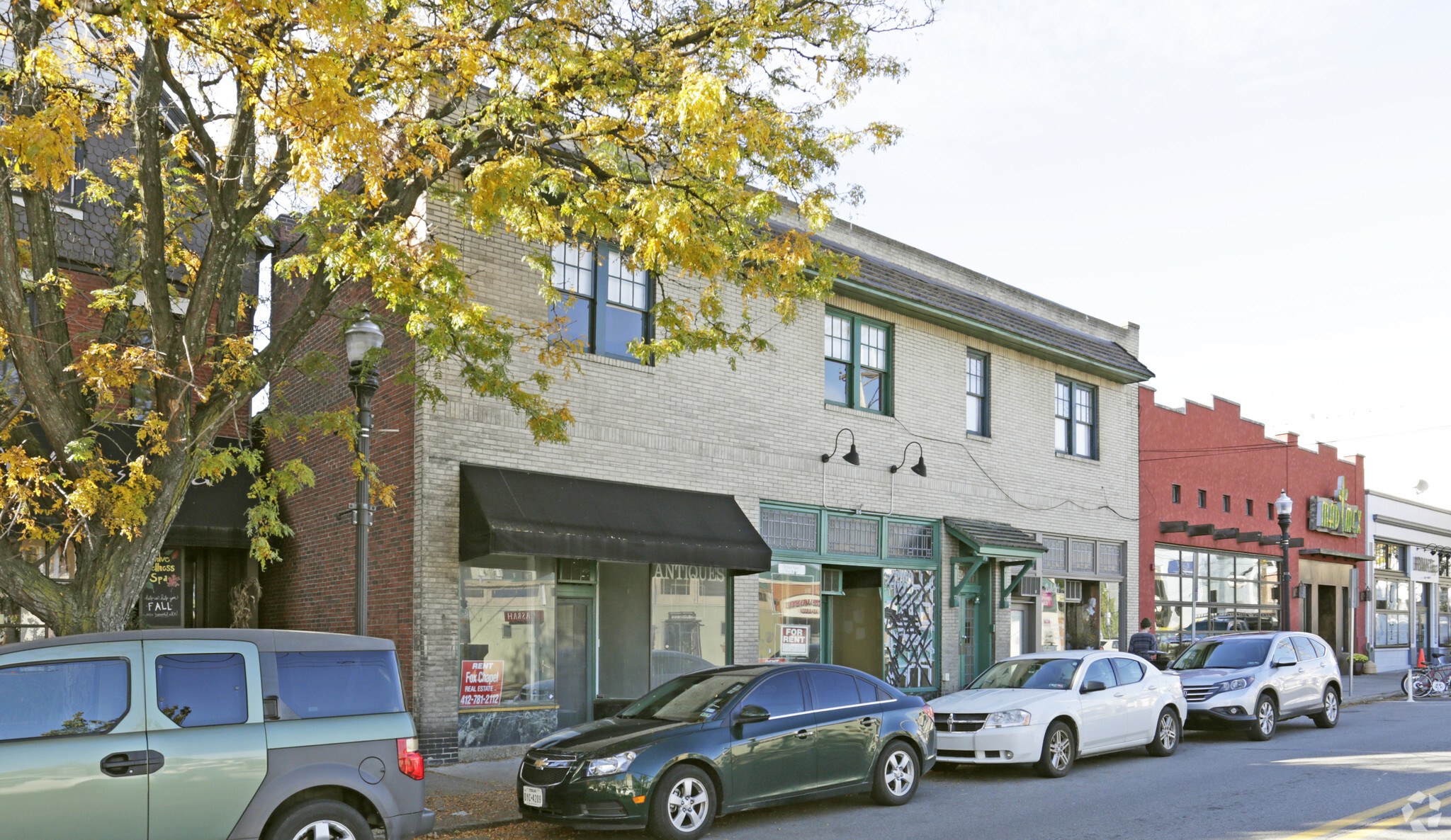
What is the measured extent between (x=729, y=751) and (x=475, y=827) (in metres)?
2.35

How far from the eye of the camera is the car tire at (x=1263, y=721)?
55.1 feet

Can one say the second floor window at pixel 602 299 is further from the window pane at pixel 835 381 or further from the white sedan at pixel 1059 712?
the white sedan at pixel 1059 712

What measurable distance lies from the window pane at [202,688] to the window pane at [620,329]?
8.76 metres

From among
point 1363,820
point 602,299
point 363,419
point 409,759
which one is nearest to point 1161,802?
point 1363,820

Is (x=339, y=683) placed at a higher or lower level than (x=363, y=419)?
lower

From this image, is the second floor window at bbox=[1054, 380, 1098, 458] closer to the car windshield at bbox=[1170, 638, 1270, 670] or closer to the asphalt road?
the car windshield at bbox=[1170, 638, 1270, 670]

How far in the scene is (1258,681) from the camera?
16969 millimetres

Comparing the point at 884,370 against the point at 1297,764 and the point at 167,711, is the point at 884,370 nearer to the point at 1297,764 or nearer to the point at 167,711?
the point at 1297,764

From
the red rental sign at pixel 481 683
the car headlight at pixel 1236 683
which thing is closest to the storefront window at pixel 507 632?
the red rental sign at pixel 481 683

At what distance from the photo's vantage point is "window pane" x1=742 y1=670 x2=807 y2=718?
10742 millimetres

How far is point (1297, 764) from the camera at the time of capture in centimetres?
1379

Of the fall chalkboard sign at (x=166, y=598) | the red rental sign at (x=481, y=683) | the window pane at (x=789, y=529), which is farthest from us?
the window pane at (x=789, y=529)

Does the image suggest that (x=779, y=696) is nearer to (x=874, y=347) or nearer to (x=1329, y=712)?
(x=874, y=347)

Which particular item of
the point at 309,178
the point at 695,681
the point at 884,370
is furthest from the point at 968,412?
the point at 309,178
